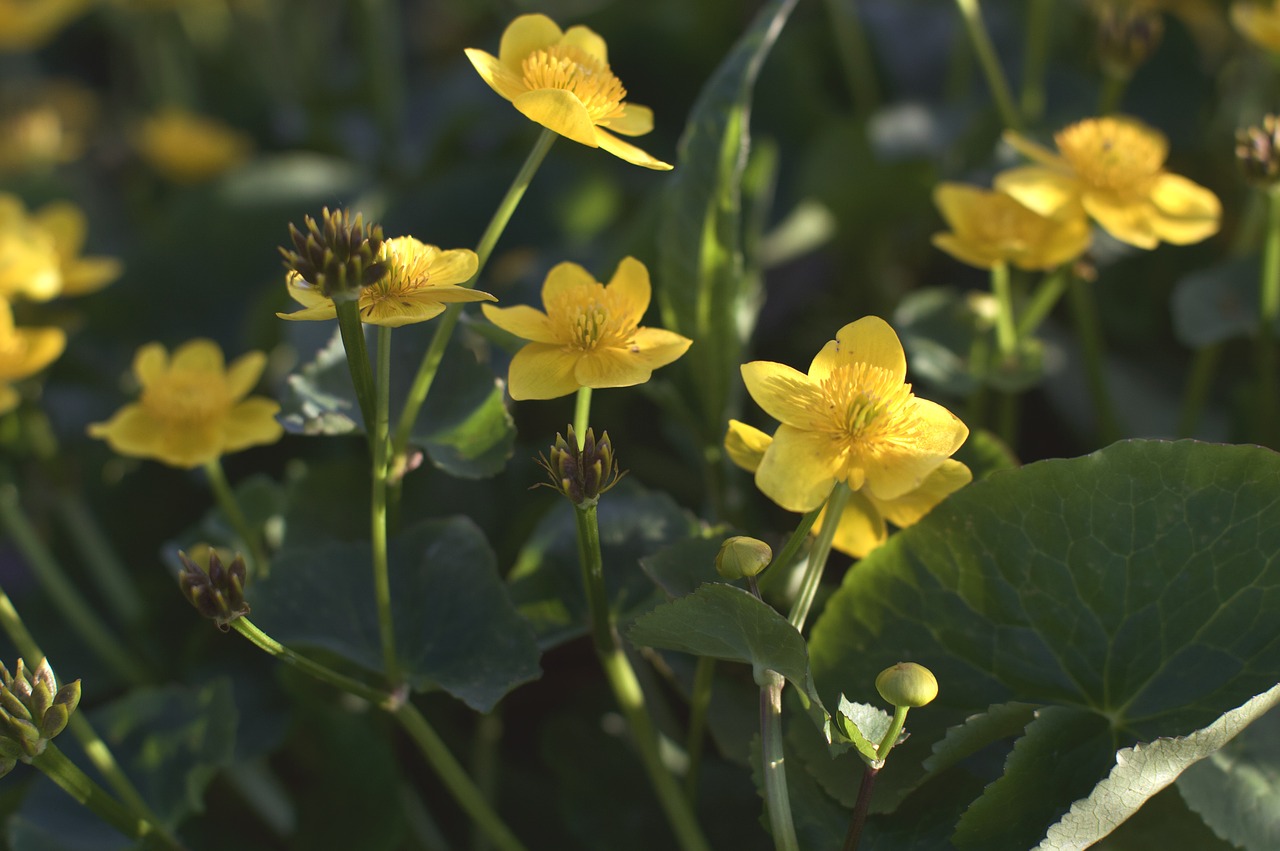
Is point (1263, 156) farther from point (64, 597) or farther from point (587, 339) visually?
point (64, 597)

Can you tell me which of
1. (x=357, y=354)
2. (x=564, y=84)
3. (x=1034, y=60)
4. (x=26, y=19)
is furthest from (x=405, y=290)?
(x=26, y=19)

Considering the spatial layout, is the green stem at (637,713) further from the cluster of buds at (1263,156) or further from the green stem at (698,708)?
the cluster of buds at (1263,156)

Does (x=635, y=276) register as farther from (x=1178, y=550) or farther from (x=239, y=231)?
(x=239, y=231)

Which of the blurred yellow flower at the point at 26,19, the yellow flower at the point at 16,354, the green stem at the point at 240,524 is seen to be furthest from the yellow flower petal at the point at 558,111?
the blurred yellow flower at the point at 26,19

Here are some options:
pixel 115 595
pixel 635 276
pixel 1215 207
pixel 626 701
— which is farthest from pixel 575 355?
pixel 115 595

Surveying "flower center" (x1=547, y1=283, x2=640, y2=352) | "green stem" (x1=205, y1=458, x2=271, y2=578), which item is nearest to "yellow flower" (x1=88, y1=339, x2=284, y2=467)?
"green stem" (x1=205, y1=458, x2=271, y2=578)

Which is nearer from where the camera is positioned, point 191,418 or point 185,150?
point 191,418
